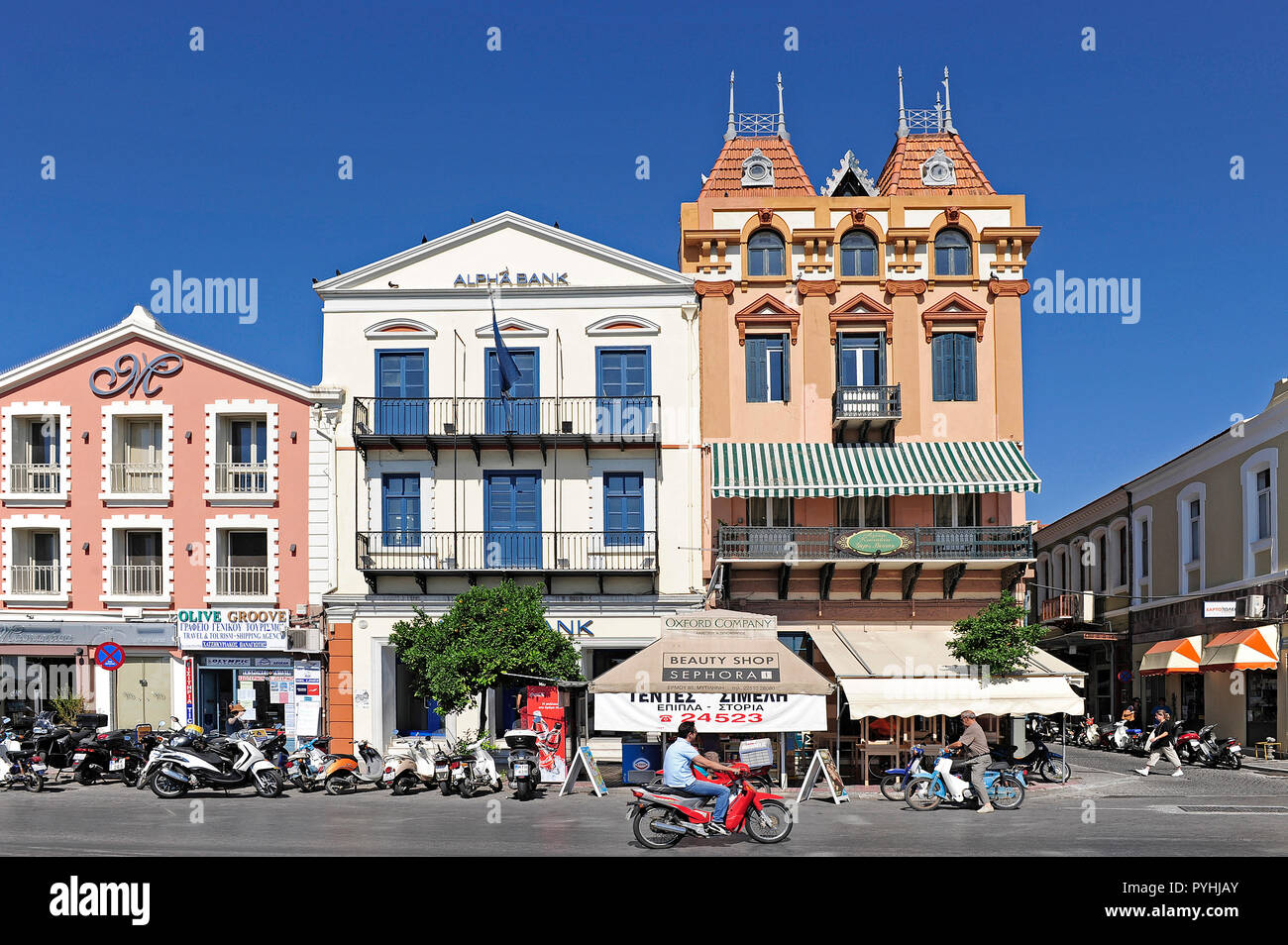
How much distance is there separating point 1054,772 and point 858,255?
12.6m

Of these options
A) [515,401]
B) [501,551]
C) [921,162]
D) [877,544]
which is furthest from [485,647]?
[921,162]

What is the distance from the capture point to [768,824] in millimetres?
15203

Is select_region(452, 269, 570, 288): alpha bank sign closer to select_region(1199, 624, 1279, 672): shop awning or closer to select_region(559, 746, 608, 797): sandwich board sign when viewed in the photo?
select_region(559, 746, 608, 797): sandwich board sign

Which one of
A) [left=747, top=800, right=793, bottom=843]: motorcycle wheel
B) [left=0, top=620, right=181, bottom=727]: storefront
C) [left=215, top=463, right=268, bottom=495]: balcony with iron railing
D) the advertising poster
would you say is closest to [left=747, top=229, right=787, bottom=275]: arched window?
the advertising poster

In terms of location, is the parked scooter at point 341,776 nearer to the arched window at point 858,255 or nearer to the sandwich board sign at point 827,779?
→ the sandwich board sign at point 827,779

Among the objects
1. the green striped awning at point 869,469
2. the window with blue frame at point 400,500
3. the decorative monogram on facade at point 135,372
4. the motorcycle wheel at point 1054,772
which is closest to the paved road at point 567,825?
the motorcycle wheel at point 1054,772

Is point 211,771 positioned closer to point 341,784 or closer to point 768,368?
point 341,784

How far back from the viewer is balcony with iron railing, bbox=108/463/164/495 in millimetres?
30281

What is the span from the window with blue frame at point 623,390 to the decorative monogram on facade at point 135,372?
10.3m

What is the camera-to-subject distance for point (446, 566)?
2873 centimetres

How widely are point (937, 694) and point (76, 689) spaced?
20075mm

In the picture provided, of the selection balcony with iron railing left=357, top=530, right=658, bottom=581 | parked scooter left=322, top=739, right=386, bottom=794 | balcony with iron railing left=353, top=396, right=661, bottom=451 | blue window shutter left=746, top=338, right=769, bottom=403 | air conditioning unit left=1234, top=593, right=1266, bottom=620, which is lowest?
parked scooter left=322, top=739, right=386, bottom=794

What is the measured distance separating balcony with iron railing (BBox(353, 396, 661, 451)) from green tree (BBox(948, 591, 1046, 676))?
846cm
